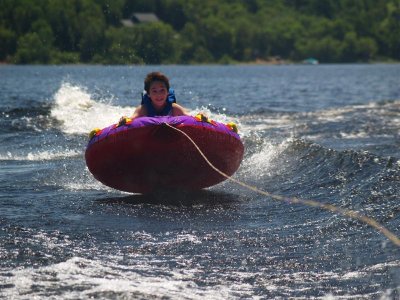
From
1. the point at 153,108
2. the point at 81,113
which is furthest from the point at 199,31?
the point at 153,108

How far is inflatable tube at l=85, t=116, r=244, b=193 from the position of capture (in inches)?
372

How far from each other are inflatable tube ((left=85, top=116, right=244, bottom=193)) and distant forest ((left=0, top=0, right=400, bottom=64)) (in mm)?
64309

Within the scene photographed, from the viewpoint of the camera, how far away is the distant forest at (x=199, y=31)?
3027 inches

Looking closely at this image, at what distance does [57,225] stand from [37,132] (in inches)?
371

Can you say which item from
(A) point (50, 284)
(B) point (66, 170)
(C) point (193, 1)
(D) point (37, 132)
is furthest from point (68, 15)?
(A) point (50, 284)

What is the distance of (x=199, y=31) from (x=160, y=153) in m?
103

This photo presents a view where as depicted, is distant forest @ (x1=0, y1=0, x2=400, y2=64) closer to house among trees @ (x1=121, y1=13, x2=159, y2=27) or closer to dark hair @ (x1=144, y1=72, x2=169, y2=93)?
house among trees @ (x1=121, y1=13, x2=159, y2=27)

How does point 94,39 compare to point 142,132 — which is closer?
point 142,132

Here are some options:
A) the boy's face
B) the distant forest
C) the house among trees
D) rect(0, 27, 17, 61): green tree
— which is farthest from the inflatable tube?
the house among trees

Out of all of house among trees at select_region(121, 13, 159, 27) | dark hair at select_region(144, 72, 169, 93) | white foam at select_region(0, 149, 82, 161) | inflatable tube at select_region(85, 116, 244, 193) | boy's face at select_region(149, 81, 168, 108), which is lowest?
white foam at select_region(0, 149, 82, 161)

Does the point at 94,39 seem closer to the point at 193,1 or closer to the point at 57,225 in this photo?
the point at 193,1

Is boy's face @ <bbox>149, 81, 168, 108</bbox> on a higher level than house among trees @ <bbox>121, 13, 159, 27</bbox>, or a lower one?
lower

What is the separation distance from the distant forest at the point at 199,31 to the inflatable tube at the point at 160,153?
64.3m

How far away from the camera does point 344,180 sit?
34.4 ft
